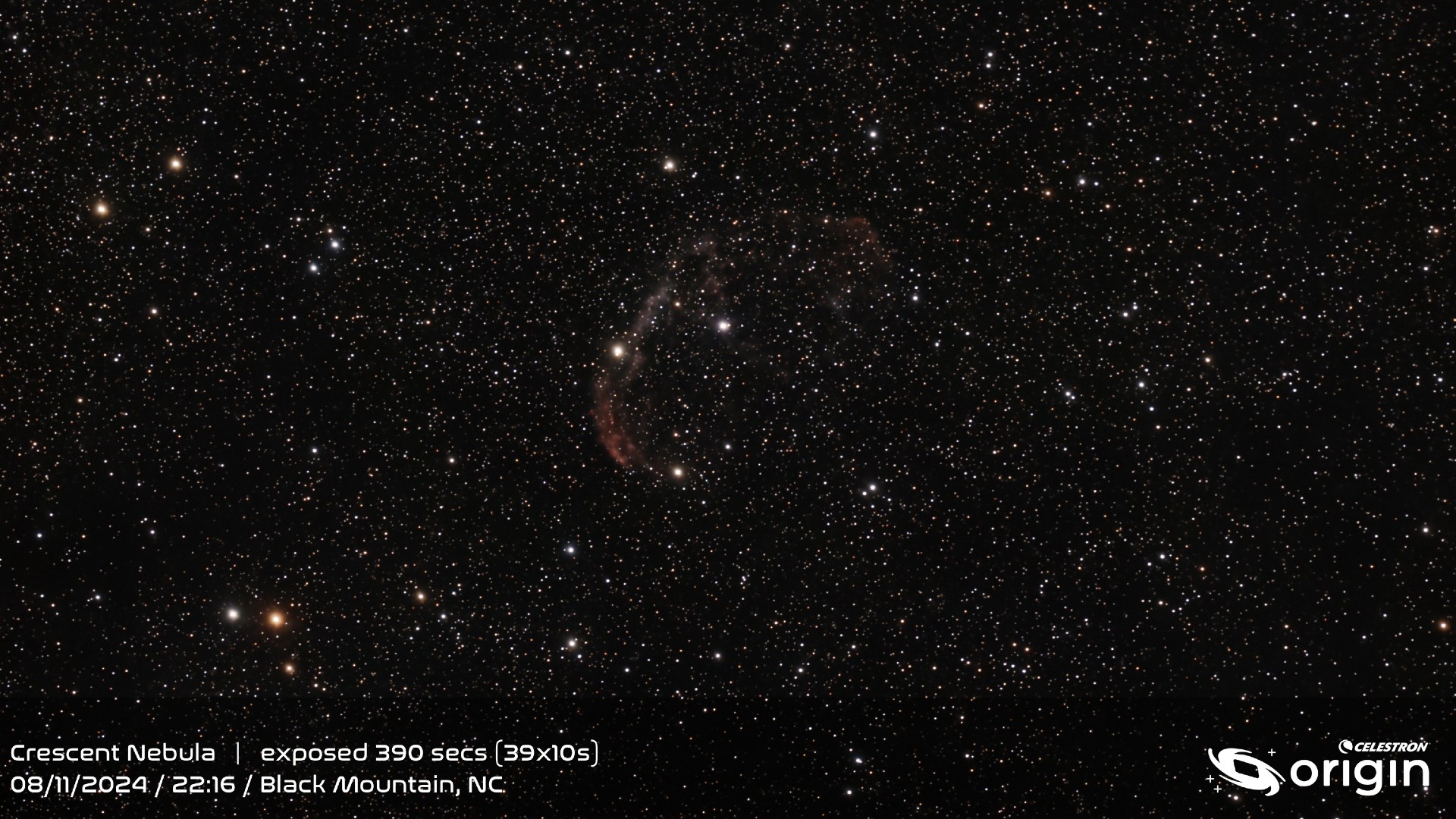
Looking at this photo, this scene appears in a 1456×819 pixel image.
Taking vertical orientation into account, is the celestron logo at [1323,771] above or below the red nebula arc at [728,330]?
below

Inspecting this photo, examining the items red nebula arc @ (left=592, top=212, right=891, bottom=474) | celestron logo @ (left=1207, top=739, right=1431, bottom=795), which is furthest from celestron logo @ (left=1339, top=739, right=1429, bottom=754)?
red nebula arc @ (left=592, top=212, right=891, bottom=474)

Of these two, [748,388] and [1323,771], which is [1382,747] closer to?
[1323,771]

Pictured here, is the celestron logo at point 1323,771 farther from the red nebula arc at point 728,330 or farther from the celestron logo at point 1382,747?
the red nebula arc at point 728,330

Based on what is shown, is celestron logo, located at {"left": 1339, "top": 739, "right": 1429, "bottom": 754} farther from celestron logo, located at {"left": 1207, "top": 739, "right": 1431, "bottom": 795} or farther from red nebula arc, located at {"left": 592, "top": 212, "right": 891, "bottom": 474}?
red nebula arc, located at {"left": 592, "top": 212, "right": 891, "bottom": 474}

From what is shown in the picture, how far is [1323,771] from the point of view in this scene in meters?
0.70

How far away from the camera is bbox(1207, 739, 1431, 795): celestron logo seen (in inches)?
27.5

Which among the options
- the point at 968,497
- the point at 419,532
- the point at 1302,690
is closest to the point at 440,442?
the point at 419,532

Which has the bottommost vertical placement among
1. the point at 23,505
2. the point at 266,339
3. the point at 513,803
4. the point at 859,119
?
the point at 513,803

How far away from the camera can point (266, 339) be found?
716 mm

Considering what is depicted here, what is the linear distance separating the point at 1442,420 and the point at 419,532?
2.78 ft

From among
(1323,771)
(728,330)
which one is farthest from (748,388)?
(1323,771)

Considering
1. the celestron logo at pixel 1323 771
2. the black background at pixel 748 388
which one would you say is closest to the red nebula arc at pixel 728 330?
the black background at pixel 748 388

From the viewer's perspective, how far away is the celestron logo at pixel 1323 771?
70 centimetres

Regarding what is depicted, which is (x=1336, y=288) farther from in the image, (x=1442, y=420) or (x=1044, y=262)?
(x=1044, y=262)
